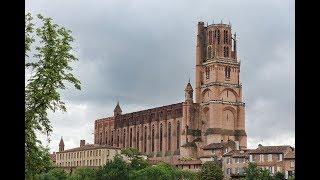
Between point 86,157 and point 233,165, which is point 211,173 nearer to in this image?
point 233,165

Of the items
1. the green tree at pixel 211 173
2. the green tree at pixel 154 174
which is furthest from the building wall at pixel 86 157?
the green tree at pixel 211 173

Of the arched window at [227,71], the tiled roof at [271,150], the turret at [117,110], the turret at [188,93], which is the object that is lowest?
the tiled roof at [271,150]

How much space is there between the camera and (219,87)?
130 meters

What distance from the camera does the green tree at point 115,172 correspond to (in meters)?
91.3

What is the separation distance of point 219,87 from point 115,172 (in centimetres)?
4440

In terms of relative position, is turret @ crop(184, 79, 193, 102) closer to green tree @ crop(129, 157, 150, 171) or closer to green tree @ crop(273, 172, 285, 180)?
green tree @ crop(129, 157, 150, 171)

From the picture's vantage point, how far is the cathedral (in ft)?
415

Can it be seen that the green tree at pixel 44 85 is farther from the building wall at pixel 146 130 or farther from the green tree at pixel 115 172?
the building wall at pixel 146 130

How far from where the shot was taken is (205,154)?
114 m

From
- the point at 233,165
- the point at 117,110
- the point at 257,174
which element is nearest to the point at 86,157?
the point at 117,110

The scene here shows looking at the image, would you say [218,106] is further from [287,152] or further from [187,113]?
[287,152]

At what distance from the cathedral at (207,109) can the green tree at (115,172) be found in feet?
92.3

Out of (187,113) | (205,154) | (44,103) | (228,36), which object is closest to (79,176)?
(205,154)
